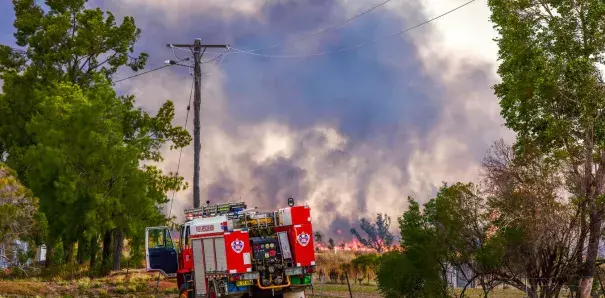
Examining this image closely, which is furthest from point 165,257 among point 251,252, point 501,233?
point 501,233

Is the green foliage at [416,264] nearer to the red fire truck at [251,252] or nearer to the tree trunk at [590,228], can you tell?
the red fire truck at [251,252]

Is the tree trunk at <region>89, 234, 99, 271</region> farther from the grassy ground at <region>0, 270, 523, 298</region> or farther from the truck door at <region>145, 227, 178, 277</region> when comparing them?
the truck door at <region>145, 227, 178, 277</region>

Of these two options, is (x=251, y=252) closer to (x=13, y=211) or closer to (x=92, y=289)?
(x=13, y=211)

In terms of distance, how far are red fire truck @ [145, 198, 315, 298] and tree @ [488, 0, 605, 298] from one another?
395 inches

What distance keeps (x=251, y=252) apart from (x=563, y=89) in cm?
1437

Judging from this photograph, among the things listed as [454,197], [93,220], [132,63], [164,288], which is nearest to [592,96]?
[454,197]

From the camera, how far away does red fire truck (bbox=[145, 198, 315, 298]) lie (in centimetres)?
2403

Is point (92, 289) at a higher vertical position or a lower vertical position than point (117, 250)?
lower

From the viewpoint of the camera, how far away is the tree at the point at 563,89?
1066 inches

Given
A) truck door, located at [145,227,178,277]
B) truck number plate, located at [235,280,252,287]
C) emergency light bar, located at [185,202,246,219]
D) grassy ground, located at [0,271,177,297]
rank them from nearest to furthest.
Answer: truck number plate, located at [235,280,252,287] → emergency light bar, located at [185,202,246,219] → truck door, located at [145,227,178,277] → grassy ground, located at [0,271,177,297]

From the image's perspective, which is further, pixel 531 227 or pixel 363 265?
pixel 363 265

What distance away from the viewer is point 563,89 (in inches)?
1164

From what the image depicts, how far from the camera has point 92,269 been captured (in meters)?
45.3

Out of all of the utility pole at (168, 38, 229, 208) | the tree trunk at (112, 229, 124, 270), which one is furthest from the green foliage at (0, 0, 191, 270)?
the utility pole at (168, 38, 229, 208)
